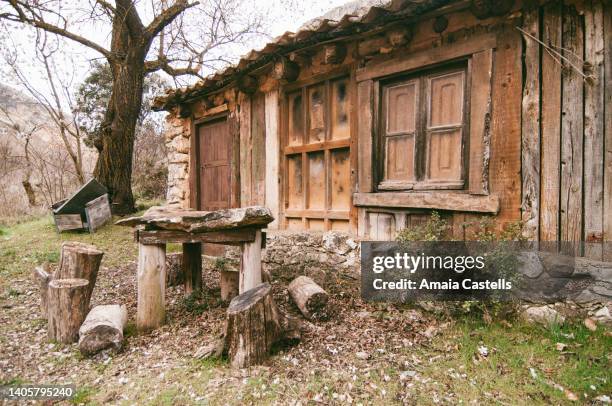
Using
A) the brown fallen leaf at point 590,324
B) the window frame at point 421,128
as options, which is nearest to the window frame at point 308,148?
the window frame at point 421,128

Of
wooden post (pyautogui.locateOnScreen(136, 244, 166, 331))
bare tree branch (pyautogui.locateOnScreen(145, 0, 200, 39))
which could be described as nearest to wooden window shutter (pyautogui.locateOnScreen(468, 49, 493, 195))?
wooden post (pyautogui.locateOnScreen(136, 244, 166, 331))

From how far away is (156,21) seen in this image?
24.8 ft

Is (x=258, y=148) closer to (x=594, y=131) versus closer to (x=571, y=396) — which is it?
(x=594, y=131)

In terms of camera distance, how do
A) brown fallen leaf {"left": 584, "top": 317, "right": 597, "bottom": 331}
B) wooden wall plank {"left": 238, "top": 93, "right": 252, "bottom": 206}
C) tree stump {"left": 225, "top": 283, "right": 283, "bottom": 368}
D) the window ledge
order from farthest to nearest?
wooden wall plank {"left": 238, "top": 93, "right": 252, "bottom": 206}, the window ledge, brown fallen leaf {"left": 584, "top": 317, "right": 597, "bottom": 331}, tree stump {"left": 225, "top": 283, "right": 283, "bottom": 368}

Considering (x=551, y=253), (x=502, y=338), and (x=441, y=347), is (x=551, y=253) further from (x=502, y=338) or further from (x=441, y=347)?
(x=441, y=347)

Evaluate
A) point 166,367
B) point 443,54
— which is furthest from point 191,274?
point 443,54

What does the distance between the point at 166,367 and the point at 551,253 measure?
3027mm

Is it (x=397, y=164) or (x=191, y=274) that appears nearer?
(x=397, y=164)

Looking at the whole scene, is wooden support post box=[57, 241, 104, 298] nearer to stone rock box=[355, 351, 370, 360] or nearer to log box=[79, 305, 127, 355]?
log box=[79, 305, 127, 355]

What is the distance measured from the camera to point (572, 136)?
8.34 ft

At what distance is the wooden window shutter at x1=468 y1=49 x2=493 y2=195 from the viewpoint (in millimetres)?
2865

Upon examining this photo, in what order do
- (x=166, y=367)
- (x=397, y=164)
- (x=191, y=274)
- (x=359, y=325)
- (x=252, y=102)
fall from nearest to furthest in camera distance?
(x=166, y=367)
(x=359, y=325)
(x=397, y=164)
(x=191, y=274)
(x=252, y=102)

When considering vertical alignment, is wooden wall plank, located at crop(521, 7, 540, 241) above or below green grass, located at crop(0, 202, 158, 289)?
above

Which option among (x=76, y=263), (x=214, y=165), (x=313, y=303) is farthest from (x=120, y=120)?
(x=313, y=303)
